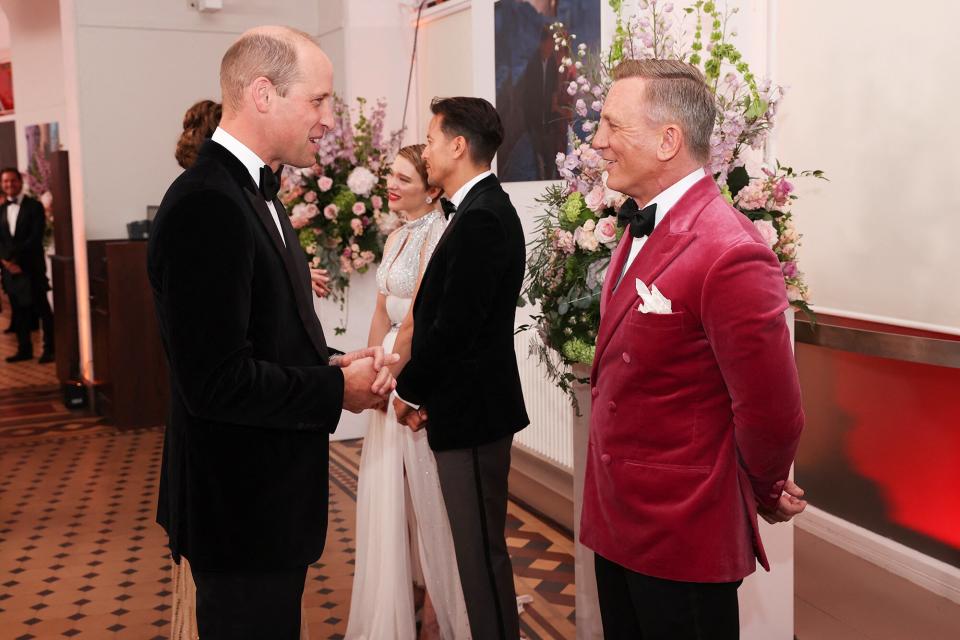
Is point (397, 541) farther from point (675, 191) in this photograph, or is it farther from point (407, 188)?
point (675, 191)

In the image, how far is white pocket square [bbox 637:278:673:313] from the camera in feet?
6.42

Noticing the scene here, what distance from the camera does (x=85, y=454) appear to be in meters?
6.70

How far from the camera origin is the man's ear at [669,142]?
206 cm

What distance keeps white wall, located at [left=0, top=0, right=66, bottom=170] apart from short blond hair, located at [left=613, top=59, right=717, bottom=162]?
37.1 feet

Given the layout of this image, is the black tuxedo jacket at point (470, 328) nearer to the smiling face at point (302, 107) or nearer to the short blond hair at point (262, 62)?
the smiling face at point (302, 107)

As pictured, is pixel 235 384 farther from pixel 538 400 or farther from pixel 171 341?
pixel 538 400

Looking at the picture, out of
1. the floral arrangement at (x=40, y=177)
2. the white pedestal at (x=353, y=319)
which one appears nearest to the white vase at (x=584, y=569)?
the white pedestal at (x=353, y=319)

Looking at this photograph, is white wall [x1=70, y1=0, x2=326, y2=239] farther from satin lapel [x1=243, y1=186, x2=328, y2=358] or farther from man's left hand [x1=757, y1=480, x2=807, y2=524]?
man's left hand [x1=757, y1=480, x2=807, y2=524]

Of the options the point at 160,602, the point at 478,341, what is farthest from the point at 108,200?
the point at 478,341

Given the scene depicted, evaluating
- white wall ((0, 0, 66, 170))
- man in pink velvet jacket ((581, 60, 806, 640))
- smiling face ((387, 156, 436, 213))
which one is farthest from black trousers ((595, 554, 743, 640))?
white wall ((0, 0, 66, 170))

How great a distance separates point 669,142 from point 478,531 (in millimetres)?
1517

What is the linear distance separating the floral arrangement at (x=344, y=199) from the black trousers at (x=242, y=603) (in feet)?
13.9

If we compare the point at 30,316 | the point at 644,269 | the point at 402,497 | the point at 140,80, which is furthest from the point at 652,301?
the point at 30,316

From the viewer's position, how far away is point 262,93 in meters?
2.02
